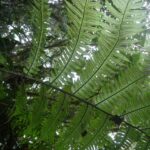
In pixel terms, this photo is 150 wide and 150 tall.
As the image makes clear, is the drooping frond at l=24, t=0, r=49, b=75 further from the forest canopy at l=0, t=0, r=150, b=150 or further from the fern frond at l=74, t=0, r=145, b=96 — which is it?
the fern frond at l=74, t=0, r=145, b=96

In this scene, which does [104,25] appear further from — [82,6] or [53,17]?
[53,17]

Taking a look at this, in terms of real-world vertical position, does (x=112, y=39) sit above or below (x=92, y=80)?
above

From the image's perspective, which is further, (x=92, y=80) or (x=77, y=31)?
(x=92, y=80)

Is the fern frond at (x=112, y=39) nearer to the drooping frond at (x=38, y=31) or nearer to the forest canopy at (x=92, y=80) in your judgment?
the forest canopy at (x=92, y=80)

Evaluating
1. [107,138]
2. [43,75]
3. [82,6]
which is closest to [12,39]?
[43,75]

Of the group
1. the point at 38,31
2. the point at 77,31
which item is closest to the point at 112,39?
the point at 77,31

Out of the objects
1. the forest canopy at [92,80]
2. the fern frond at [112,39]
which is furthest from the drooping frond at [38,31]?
the fern frond at [112,39]

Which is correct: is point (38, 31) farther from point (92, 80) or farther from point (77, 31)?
point (92, 80)

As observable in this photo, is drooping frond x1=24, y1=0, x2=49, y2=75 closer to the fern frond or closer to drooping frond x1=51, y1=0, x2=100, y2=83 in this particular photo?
drooping frond x1=51, y1=0, x2=100, y2=83

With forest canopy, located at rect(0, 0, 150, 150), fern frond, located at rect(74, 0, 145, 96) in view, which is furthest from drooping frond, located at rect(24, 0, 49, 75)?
fern frond, located at rect(74, 0, 145, 96)

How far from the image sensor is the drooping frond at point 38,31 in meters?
1.22

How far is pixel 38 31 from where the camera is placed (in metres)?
1.30

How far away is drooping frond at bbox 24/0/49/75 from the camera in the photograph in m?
1.22

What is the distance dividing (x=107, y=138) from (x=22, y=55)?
4.98 ft
